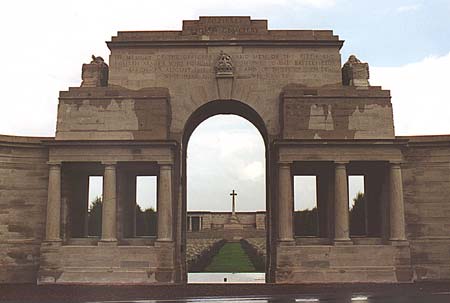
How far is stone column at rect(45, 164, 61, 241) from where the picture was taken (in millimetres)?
32844

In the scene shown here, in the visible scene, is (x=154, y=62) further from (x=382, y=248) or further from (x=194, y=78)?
(x=382, y=248)

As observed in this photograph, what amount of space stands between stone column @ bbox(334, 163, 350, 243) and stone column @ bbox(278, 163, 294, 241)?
243 centimetres

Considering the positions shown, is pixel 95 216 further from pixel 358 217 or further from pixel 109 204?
pixel 109 204

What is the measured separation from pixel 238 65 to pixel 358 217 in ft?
84.2

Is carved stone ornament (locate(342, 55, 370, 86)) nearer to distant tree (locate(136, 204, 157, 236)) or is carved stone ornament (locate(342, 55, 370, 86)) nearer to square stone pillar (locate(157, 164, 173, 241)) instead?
square stone pillar (locate(157, 164, 173, 241))

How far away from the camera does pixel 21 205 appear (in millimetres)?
34688

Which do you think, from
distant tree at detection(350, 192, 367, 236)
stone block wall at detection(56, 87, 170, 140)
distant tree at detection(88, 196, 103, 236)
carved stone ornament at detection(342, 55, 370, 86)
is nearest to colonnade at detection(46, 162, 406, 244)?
stone block wall at detection(56, 87, 170, 140)

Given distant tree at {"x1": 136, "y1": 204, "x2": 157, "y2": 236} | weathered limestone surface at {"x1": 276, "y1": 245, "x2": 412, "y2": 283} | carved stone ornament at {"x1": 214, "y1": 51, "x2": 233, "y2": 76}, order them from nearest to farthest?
weathered limestone surface at {"x1": 276, "y1": 245, "x2": 412, "y2": 283} < carved stone ornament at {"x1": 214, "y1": 51, "x2": 233, "y2": 76} < distant tree at {"x1": 136, "y1": 204, "x2": 157, "y2": 236}

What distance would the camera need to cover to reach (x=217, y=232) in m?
99.0

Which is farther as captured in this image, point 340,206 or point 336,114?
point 336,114

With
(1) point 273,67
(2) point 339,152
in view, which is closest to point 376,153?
(2) point 339,152

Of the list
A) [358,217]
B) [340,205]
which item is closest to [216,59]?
[340,205]

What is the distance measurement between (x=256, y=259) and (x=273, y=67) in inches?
790

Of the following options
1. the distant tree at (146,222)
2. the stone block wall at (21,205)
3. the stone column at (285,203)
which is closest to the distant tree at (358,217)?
the stone column at (285,203)
